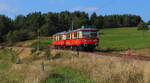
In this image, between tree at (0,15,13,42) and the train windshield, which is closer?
the train windshield

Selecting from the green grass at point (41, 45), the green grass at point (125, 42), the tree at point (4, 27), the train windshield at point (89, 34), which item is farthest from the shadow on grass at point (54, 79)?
the tree at point (4, 27)

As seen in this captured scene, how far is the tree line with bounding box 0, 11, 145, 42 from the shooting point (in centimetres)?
8850

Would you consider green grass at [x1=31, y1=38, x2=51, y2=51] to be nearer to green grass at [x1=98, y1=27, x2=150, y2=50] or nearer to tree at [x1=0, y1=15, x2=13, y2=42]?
green grass at [x1=98, y1=27, x2=150, y2=50]

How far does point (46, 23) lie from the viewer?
314 feet

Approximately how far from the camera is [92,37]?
28.8 m

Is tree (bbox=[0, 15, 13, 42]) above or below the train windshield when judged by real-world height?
above

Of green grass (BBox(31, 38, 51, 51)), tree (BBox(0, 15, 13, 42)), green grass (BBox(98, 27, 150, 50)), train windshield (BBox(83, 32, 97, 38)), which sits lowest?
green grass (BBox(31, 38, 51, 51))

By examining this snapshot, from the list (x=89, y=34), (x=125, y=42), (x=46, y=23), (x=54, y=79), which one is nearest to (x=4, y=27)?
(x=46, y=23)

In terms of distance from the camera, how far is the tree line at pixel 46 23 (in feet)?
290

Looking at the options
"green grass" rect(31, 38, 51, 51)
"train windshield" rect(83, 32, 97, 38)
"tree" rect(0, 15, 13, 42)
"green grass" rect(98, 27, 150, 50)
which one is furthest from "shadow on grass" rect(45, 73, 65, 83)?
"tree" rect(0, 15, 13, 42)

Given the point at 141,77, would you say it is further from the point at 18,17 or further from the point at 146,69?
the point at 18,17

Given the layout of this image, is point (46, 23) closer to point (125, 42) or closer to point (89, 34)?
point (125, 42)

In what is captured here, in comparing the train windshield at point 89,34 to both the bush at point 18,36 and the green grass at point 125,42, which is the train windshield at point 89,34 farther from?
the bush at point 18,36

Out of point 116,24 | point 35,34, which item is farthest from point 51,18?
point 116,24
